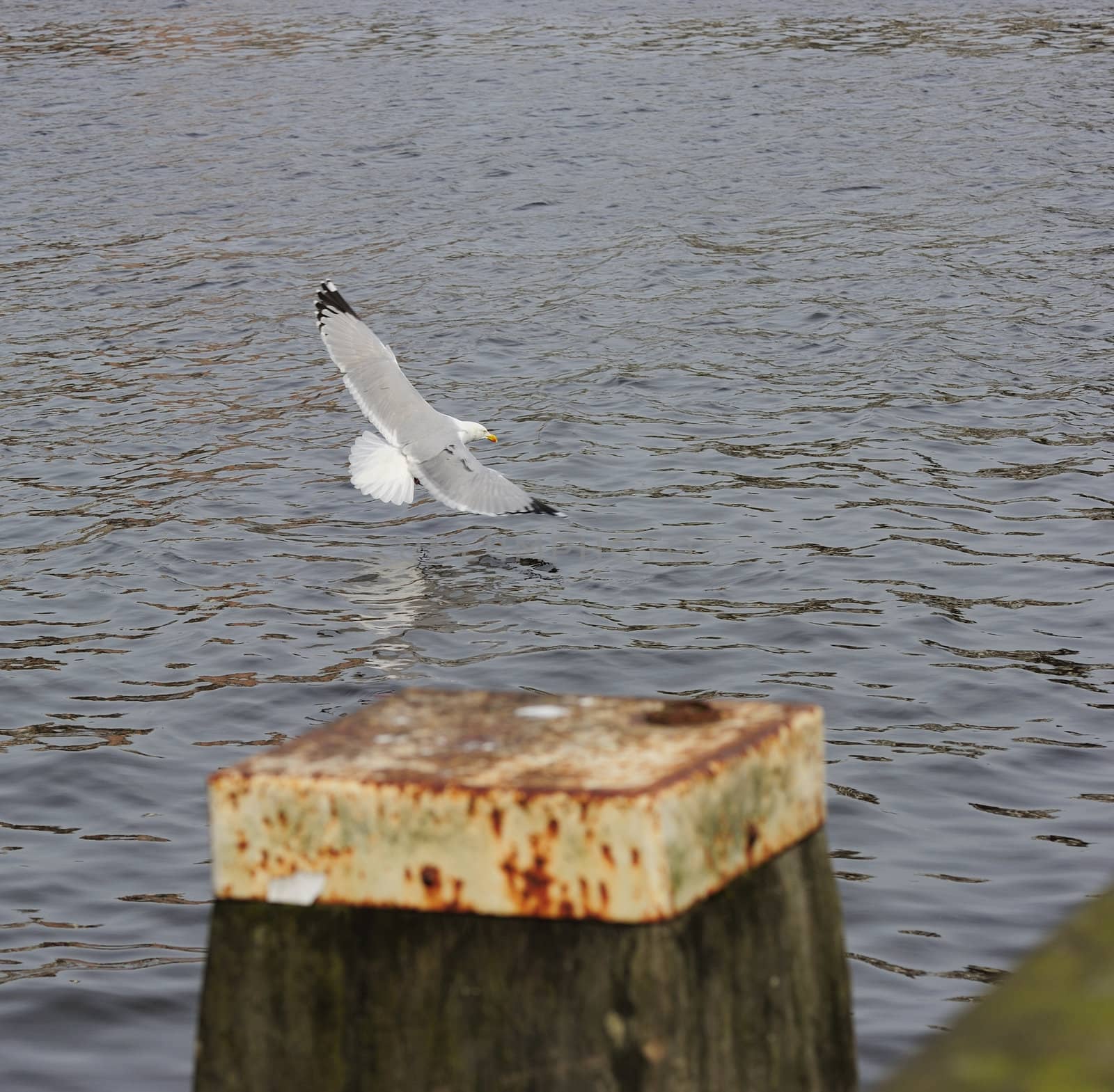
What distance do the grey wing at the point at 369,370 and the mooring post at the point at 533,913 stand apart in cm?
708

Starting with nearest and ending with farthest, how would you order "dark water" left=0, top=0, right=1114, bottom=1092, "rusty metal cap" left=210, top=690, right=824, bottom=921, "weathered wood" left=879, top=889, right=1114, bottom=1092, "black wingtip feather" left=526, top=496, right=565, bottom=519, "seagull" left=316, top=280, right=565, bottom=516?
"weathered wood" left=879, top=889, right=1114, bottom=1092 → "rusty metal cap" left=210, top=690, right=824, bottom=921 → "dark water" left=0, top=0, right=1114, bottom=1092 → "black wingtip feather" left=526, top=496, right=565, bottom=519 → "seagull" left=316, top=280, right=565, bottom=516

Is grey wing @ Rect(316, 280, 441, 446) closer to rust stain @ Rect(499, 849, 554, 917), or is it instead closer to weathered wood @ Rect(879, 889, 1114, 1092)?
rust stain @ Rect(499, 849, 554, 917)

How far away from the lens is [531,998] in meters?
1.88

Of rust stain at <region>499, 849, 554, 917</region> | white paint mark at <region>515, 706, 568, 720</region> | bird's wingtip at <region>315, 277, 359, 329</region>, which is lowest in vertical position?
bird's wingtip at <region>315, 277, 359, 329</region>

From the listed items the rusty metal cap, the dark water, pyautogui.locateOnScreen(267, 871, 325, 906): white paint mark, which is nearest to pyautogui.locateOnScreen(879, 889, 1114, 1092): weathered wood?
the rusty metal cap

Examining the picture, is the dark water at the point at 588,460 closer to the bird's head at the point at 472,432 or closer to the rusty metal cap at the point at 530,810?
Answer: the bird's head at the point at 472,432

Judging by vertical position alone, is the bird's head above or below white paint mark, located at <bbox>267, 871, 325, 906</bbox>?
below

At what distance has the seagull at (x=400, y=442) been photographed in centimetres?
868

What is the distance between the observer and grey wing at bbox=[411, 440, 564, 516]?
8.59 m

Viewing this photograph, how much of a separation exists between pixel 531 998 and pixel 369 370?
301 inches

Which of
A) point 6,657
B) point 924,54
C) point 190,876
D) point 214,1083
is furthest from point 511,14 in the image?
point 214,1083

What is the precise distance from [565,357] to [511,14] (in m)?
15.1

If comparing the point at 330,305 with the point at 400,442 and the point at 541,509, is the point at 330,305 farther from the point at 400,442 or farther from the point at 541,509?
the point at 541,509

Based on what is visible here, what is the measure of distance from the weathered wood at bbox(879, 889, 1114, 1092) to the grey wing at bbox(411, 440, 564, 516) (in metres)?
7.48
